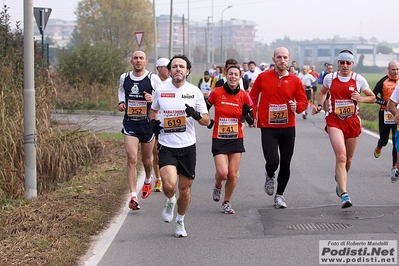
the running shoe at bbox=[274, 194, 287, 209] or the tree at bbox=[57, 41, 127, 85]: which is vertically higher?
the tree at bbox=[57, 41, 127, 85]

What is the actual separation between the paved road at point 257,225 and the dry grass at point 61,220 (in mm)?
211

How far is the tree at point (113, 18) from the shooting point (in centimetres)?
6450

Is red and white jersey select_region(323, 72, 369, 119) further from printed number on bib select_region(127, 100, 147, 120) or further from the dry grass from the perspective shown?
the dry grass

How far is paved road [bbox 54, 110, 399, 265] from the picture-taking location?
24.6ft

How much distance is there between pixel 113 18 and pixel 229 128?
5593cm

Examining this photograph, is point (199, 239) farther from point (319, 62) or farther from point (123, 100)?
point (319, 62)

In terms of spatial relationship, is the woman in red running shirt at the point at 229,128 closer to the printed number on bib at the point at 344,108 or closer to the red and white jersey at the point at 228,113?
the red and white jersey at the point at 228,113

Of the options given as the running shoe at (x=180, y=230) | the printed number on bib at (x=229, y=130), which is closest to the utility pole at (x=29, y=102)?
the printed number on bib at (x=229, y=130)

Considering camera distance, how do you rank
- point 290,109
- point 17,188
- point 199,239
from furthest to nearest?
1. point 17,188
2. point 290,109
3. point 199,239

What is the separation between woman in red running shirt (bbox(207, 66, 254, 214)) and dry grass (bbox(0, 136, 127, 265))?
1.53 metres

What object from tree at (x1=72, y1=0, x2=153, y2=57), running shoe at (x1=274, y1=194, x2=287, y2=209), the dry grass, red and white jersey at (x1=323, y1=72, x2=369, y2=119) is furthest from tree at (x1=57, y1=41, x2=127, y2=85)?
tree at (x1=72, y1=0, x2=153, y2=57)

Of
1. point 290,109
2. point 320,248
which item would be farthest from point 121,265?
point 290,109

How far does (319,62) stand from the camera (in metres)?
157

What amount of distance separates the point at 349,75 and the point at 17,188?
5229 millimetres
